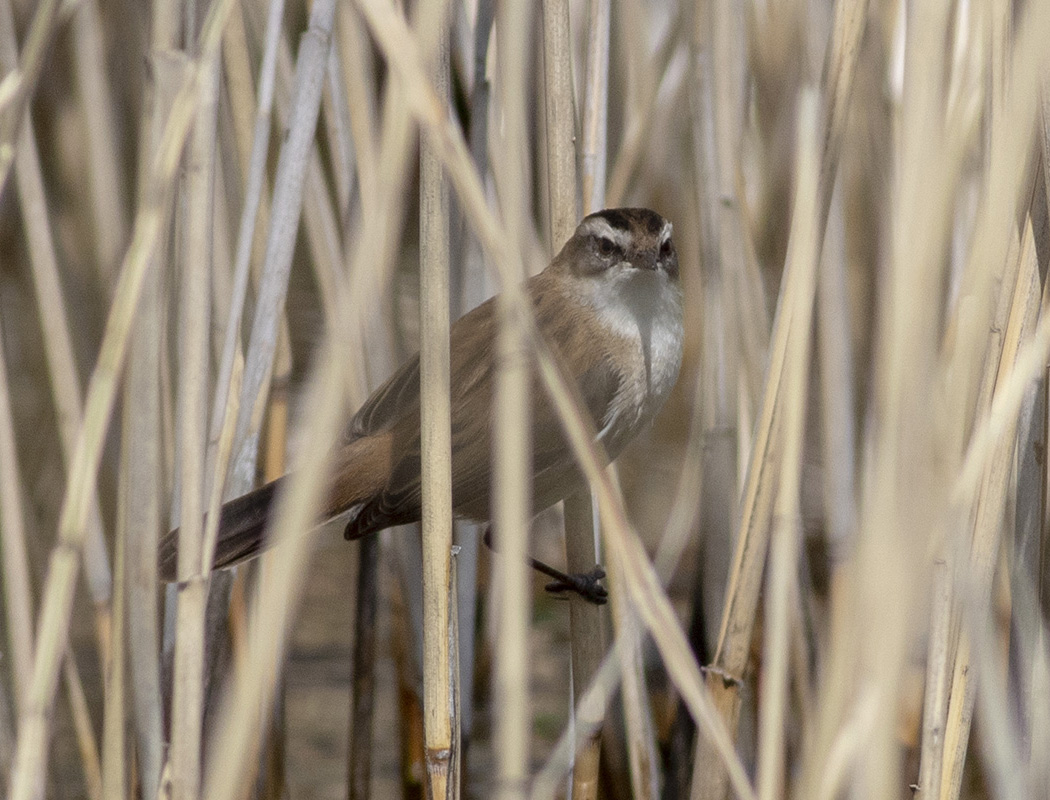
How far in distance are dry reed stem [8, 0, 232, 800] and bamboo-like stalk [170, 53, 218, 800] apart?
0.07 meters

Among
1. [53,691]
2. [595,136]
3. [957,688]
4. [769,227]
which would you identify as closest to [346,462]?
[595,136]

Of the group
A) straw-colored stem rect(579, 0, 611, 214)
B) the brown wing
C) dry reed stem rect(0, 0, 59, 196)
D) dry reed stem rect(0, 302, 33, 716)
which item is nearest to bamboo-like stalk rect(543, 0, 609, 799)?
straw-colored stem rect(579, 0, 611, 214)

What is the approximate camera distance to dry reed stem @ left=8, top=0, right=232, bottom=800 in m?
1.07

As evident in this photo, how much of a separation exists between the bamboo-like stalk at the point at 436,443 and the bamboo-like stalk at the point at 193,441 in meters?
0.24

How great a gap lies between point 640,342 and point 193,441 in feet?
3.58

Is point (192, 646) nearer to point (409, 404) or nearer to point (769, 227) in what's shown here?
point (409, 404)

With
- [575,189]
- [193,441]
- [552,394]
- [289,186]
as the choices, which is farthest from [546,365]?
[575,189]

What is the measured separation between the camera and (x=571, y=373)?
6.75 ft

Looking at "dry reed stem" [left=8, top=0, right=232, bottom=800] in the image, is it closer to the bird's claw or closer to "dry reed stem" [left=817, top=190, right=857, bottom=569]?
the bird's claw

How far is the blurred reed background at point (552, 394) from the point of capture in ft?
3.66

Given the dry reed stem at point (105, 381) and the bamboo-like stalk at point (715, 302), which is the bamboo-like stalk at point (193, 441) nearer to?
the dry reed stem at point (105, 381)

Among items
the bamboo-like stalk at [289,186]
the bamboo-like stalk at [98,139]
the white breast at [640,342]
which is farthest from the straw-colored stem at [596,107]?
the bamboo-like stalk at [98,139]

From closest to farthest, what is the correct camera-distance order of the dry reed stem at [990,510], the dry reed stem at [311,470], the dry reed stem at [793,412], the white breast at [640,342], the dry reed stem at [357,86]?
1. the dry reed stem at [311,470]
2. the dry reed stem at [793,412]
3. the dry reed stem at [990,510]
4. the dry reed stem at [357,86]
5. the white breast at [640,342]

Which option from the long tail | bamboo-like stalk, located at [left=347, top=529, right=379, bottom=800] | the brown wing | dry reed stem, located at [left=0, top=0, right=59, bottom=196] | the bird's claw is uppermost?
dry reed stem, located at [left=0, top=0, right=59, bottom=196]
